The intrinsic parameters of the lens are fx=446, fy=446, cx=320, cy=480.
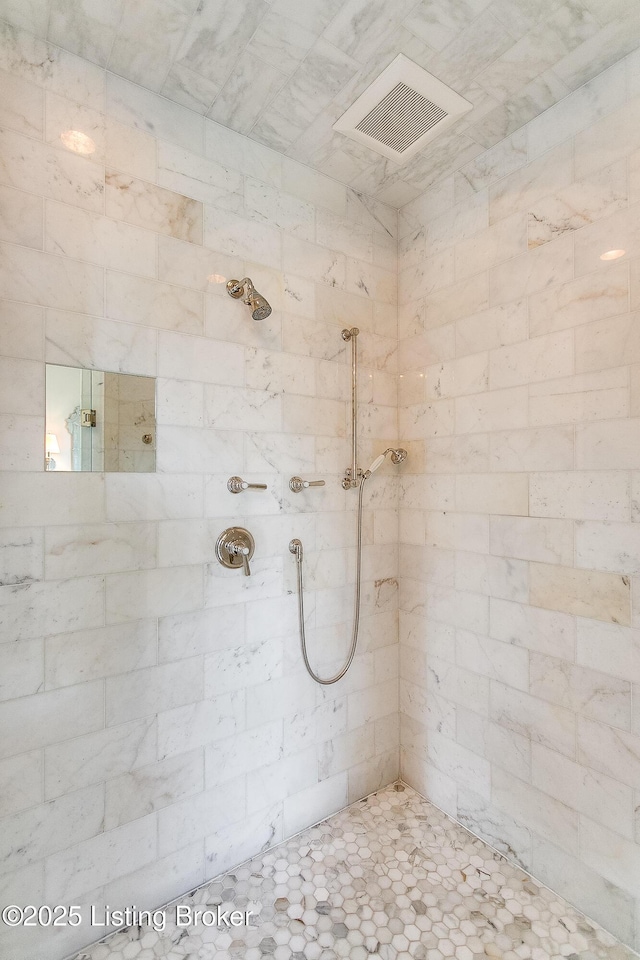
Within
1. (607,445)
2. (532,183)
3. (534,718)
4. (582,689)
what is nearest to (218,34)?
(532,183)

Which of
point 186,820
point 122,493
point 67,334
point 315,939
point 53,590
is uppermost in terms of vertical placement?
point 67,334

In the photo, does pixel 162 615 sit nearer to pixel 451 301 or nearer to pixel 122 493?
pixel 122 493

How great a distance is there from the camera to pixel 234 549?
63.0 inches

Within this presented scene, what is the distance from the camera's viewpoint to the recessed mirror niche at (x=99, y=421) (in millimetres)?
1325

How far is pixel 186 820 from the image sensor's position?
1.52 m

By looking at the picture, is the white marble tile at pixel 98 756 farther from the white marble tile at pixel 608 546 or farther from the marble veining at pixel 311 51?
the marble veining at pixel 311 51

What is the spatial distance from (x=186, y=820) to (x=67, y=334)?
5.38 ft

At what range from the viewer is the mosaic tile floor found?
1.32 m

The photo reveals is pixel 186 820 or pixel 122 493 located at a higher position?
pixel 122 493

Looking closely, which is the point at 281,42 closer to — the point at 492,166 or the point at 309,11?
the point at 309,11

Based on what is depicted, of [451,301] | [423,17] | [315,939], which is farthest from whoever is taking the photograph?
[451,301]

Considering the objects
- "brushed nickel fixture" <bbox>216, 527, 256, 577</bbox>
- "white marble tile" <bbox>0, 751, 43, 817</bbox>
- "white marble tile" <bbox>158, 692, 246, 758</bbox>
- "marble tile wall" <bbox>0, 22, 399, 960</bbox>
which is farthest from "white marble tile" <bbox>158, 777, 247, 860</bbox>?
"brushed nickel fixture" <bbox>216, 527, 256, 577</bbox>

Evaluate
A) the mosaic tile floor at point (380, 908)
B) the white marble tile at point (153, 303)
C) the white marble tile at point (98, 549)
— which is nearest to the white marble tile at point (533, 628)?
the mosaic tile floor at point (380, 908)

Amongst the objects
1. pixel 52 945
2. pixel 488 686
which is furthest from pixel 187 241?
pixel 52 945
